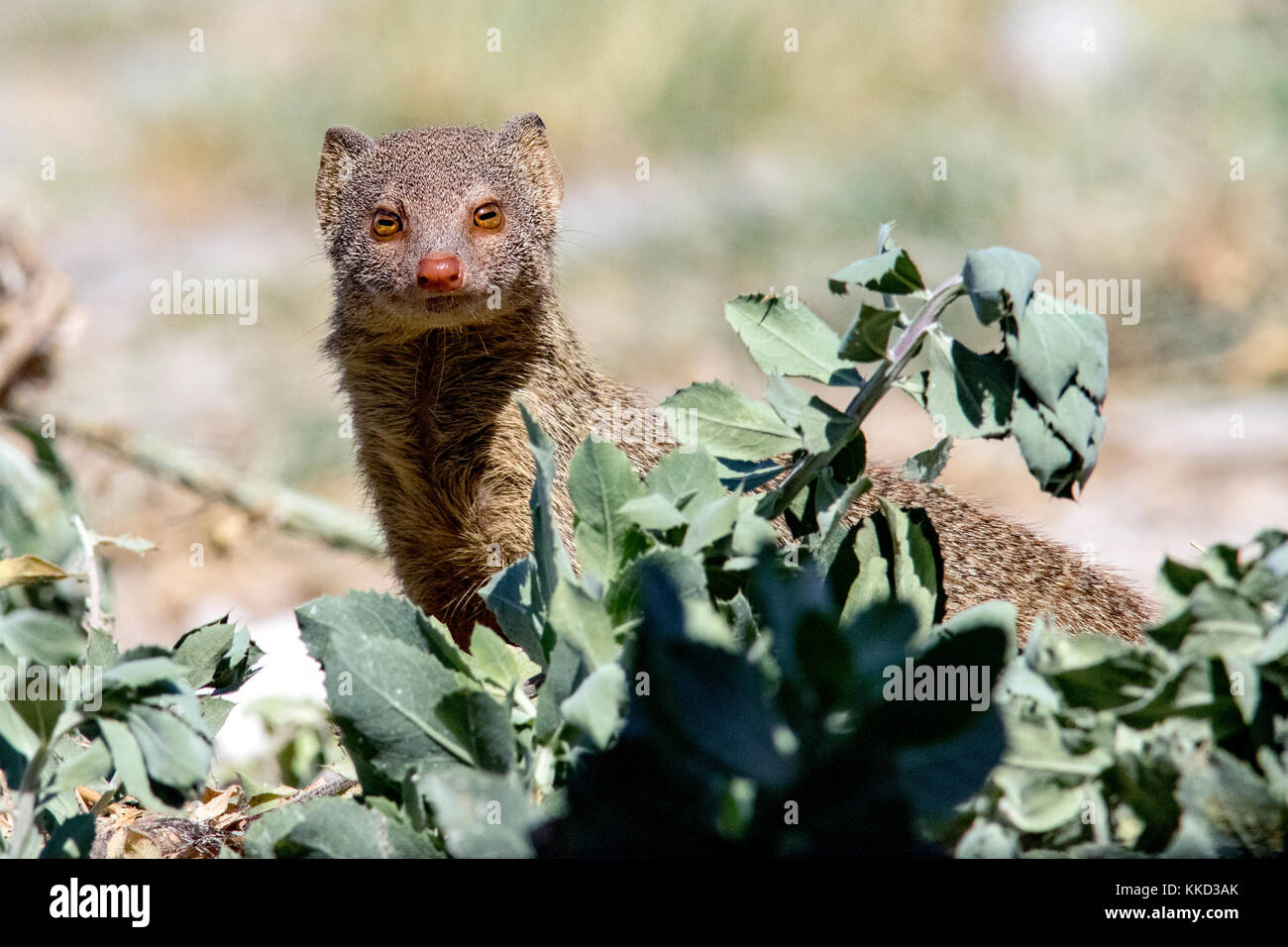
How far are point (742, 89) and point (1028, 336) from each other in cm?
1078

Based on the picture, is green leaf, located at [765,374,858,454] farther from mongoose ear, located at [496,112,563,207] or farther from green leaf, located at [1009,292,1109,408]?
mongoose ear, located at [496,112,563,207]

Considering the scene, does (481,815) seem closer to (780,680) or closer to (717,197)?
(780,680)

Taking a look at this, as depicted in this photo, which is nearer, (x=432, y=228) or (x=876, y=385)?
(x=876, y=385)

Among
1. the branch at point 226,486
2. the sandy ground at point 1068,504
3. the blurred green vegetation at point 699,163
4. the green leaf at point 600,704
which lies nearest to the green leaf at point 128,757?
the green leaf at point 600,704

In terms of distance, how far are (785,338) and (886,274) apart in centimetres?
19

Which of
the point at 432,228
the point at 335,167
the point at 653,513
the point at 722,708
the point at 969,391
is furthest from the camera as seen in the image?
the point at 335,167

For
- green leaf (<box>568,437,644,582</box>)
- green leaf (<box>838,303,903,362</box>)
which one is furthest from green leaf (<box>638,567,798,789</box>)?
green leaf (<box>838,303,903,362</box>)

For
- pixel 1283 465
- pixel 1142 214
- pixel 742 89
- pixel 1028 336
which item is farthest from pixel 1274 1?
pixel 1028 336

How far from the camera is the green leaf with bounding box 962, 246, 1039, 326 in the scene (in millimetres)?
1438

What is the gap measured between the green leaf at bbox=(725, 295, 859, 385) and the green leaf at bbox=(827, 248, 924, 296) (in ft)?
0.41

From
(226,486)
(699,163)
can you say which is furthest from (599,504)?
(699,163)

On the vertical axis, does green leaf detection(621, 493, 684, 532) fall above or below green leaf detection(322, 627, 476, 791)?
above

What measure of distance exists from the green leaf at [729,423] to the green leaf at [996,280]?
0.31 meters

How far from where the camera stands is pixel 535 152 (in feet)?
12.8
